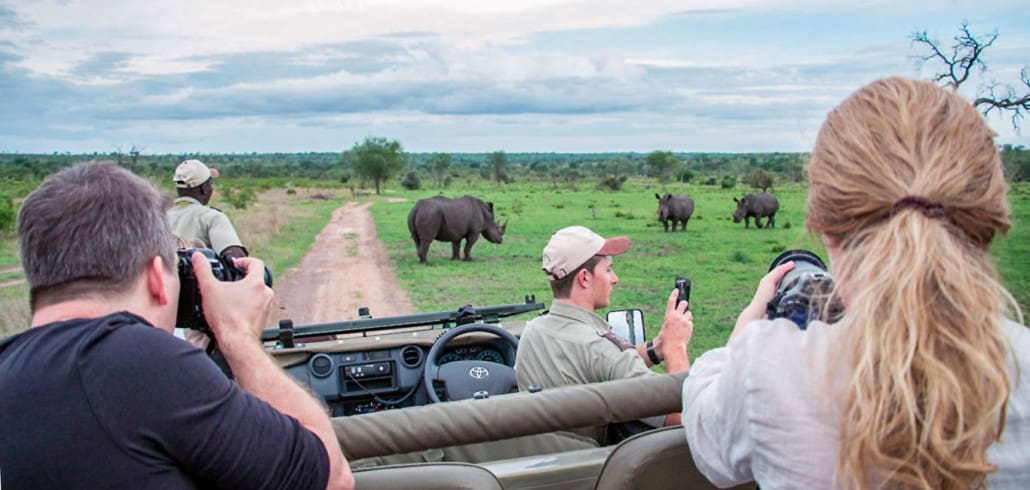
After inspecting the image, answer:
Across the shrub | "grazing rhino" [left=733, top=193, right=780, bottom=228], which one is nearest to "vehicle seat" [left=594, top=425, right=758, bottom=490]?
the shrub

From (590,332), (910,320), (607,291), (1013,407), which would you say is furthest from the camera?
(607,291)

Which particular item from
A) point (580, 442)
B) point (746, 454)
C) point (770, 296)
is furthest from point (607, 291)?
point (746, 454)

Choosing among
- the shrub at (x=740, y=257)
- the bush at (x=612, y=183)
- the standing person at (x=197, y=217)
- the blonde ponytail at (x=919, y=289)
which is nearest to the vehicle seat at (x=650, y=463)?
the blonde ponytail at (x=919, y=289)

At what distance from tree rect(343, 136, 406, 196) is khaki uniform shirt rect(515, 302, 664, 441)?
209 feet

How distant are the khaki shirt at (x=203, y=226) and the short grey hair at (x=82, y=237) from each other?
373 cm

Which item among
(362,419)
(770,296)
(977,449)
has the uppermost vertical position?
(770,296)

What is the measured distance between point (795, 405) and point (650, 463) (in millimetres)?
681

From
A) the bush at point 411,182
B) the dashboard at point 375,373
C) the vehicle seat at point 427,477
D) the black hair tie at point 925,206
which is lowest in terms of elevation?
the bush at point 411,182

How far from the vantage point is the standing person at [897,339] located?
1252 millimetres

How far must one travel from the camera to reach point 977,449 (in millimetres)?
1283

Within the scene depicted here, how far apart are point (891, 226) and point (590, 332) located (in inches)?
70.6

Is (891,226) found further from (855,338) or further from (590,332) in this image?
(590,332)

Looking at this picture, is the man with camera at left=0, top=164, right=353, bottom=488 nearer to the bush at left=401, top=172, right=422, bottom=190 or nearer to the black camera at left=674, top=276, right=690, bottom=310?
the black camera at left=674, top=276, right=690, bottom=310

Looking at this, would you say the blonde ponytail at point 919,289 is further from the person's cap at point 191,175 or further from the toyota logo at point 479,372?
the person's cap at point 191,175
